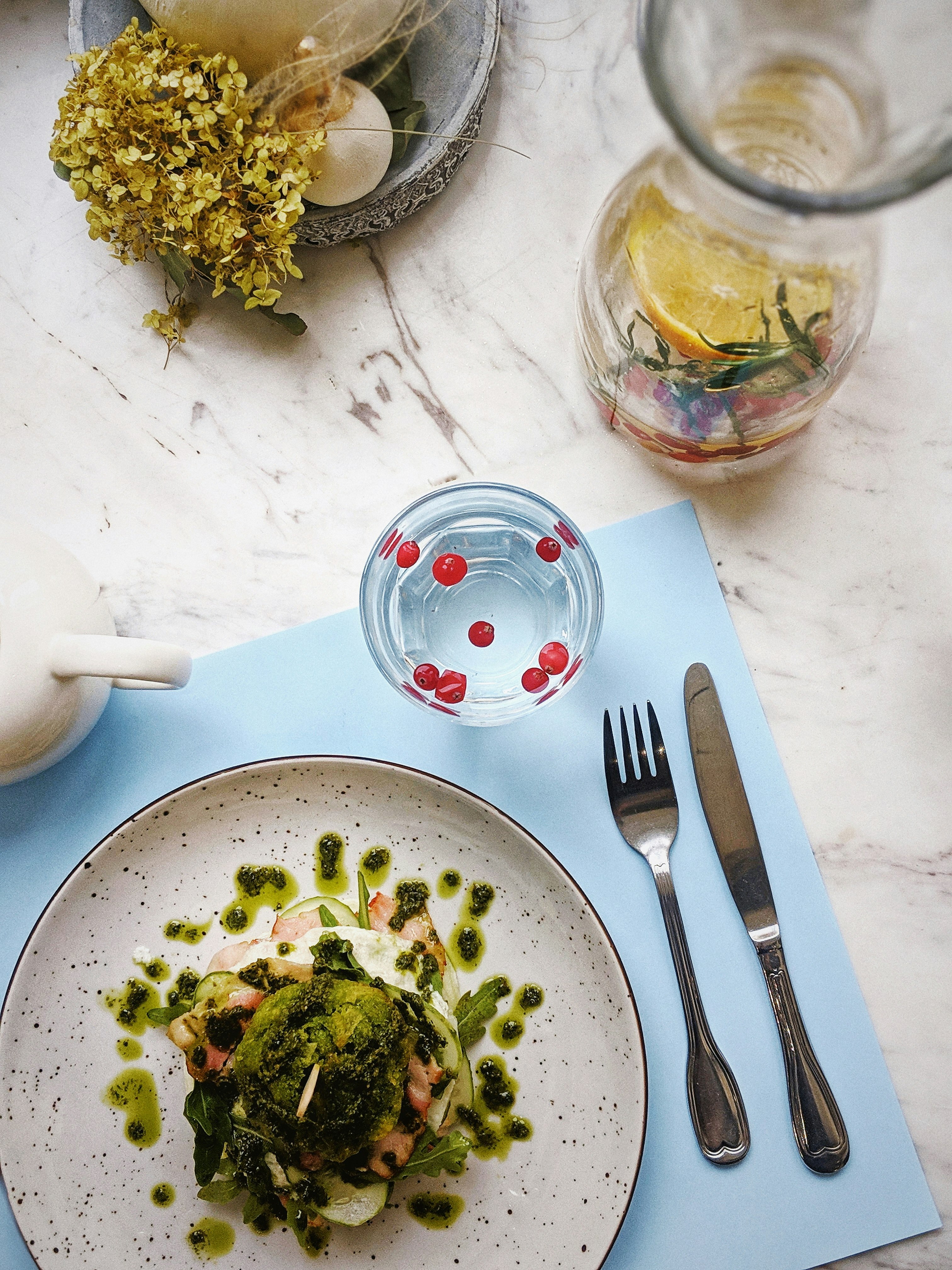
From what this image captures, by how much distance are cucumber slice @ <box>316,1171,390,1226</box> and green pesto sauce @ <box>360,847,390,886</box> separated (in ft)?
0.91

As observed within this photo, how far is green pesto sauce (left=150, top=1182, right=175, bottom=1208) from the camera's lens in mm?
936

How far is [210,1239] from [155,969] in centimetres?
27

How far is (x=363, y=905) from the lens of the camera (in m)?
0.95

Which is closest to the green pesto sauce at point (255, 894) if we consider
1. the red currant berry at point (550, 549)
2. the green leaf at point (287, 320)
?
the red currant berry at point (550, 549)

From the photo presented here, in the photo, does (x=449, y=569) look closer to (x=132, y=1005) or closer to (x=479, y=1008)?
(x=479, y=1008)

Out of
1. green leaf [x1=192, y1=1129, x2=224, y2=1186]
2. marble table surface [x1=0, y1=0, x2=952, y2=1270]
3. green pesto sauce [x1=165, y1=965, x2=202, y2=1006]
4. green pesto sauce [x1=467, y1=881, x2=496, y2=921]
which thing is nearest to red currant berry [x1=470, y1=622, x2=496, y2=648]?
marble table surface [x1=0, y1=0, x2=952, y2=1270]

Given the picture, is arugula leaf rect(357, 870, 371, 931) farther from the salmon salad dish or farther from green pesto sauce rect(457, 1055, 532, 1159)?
green pesto sauce rect(457, 1055, 532, 1159)

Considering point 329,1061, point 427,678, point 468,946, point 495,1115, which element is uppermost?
point 427,678

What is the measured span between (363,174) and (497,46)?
0.26m

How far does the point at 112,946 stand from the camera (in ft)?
3.16

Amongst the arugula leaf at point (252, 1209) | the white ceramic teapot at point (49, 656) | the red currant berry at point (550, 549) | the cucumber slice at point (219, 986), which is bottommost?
the arugula leaf at point (252, 1209)

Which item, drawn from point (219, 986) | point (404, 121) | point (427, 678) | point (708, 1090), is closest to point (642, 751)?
point (427, 678)

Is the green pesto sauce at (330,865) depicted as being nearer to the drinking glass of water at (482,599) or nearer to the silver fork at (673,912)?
the drinking glass of water at (482,599)

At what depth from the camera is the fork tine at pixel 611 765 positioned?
999mm
